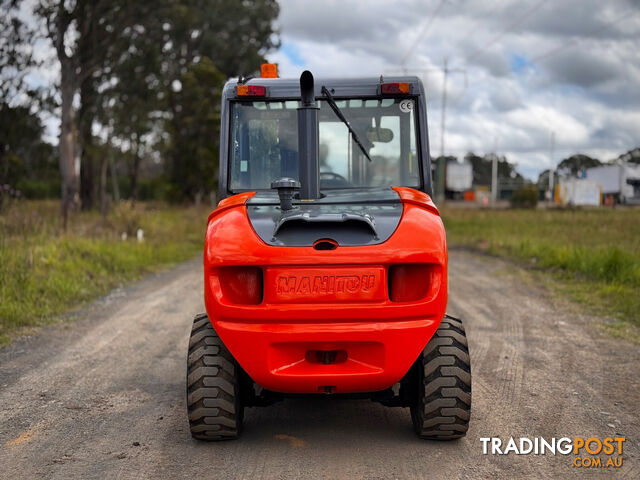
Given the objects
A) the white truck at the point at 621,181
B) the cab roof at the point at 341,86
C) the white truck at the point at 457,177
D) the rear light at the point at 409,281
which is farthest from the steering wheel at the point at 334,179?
the white truck at the point at 457,177

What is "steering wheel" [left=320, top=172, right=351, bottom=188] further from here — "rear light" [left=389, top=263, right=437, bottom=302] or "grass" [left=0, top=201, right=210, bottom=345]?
"grass" [left=0, top=201, right=210, bottom=345]

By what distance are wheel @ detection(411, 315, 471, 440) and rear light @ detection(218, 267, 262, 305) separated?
1134 millimetres

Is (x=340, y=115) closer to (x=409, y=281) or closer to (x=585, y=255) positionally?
(x=409, y=281)

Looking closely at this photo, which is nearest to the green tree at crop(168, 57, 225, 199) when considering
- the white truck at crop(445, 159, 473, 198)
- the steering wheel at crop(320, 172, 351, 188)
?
the steering wheel at crop(320, 172, 351, 188)

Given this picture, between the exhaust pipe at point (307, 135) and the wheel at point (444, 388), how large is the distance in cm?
128

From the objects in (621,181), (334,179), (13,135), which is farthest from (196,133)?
(334,179)

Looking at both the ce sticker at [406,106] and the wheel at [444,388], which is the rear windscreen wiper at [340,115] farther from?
the wheel at [444,388]

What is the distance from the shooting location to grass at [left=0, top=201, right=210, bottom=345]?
9039mm

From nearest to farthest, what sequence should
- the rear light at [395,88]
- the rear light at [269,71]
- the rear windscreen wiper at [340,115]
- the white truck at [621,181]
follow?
the rear windscreen wiper at [340,115], the rear light at [395,88], the rear light at [269,71], the white truck at [621,181]

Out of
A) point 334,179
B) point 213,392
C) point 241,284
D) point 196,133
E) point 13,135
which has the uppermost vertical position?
point 196,133

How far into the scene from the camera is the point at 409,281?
13.6 ft

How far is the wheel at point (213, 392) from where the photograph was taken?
4348 millimetres

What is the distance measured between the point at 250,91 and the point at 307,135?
105 cm

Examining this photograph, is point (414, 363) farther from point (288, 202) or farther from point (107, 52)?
point (107, 52)
